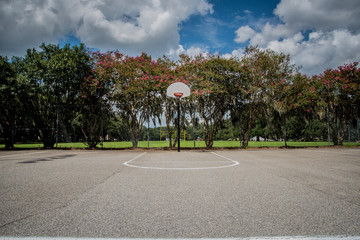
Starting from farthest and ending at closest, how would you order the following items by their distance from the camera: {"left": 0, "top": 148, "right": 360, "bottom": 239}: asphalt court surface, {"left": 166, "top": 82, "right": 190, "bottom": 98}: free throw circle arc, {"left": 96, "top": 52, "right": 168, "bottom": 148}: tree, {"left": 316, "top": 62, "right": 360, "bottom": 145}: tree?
{"left": 316, "top": 62, "right": 360, "bottom": 145}: tree
{"left": 96, "top": 52, "right": 168, "bottom": 148}: tree
{"left": 166, "top": 82, "right": 190, "bottom": 98}: free throw circle arc
{"left": 0, "top": 148, "right": 360, "bottom": 239}: asphalt court surface

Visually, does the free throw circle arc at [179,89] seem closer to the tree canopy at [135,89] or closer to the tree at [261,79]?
the tree canopy at [135,89]

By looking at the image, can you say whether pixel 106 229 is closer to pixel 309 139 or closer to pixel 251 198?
pixel 251 198

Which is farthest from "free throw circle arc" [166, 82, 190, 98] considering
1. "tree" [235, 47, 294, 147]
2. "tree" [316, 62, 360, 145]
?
"tree" [316, 62, 360, 145]

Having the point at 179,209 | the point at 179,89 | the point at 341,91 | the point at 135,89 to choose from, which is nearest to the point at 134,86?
the point at 135,89

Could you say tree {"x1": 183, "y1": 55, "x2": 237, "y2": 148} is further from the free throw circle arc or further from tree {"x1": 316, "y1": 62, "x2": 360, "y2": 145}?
tree {"x1": 316, "y1": 62, "x2": 360, "y2": 145}

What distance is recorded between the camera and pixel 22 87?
448 inches

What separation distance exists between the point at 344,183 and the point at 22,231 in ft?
13.7

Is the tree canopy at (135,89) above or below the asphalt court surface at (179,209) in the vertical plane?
above

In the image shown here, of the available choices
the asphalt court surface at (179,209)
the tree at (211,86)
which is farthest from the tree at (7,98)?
the asphalt court surface at (179,209)

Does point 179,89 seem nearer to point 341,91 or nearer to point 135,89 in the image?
point 135,89

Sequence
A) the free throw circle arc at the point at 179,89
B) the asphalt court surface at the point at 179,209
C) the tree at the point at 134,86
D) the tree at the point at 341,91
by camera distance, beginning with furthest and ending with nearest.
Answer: the tree at the point at 341,91 < the tree at the point at 134,86 < the free throw circle arc at the point at 179,89 < the asphalt court surface at the point at 179,209

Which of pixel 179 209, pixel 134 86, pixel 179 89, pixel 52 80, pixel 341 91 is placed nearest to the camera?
pixel 179 209

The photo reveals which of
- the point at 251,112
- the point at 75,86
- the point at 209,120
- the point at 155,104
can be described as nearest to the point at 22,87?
the point at 75,86

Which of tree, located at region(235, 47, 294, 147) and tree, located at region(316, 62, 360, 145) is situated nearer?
tree, located at region(235, 47, 294, 147)
